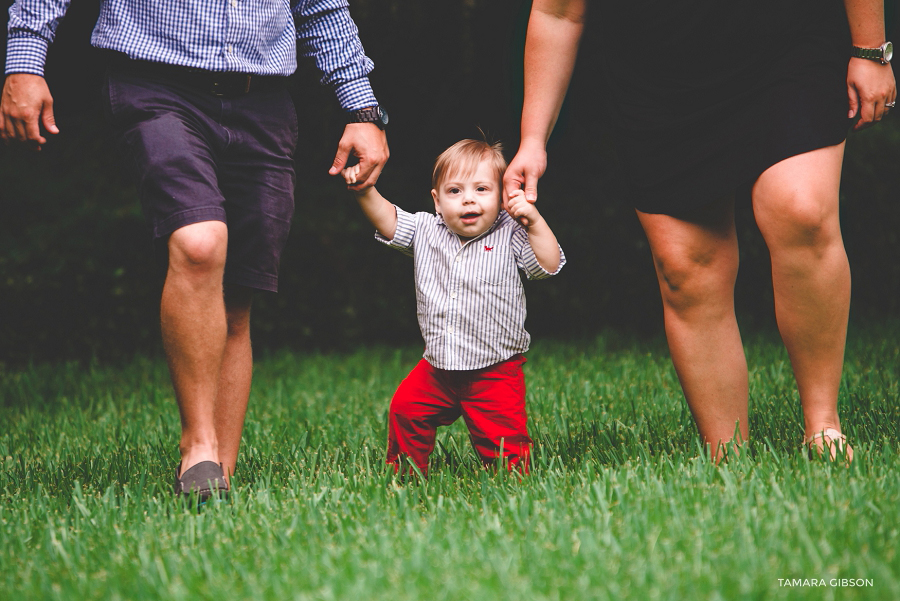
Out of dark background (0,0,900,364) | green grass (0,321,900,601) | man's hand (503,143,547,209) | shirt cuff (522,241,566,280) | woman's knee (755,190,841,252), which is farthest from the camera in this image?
dark background (0,0,900,364)

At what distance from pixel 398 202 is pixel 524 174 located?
4302 millimetres

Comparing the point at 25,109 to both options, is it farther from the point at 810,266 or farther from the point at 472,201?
the point at 810,266

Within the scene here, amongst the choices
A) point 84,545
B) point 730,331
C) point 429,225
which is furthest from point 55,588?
point 730,331

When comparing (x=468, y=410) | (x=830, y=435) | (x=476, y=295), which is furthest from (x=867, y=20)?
(x=468, y=410)

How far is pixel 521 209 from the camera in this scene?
2652 millimetres

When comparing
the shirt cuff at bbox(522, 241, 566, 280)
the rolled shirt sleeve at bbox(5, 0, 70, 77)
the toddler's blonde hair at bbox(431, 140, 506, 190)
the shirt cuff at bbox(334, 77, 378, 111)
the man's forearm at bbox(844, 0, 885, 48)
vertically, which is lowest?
the shirt cuff at bbox(522, 241, 566, 280)

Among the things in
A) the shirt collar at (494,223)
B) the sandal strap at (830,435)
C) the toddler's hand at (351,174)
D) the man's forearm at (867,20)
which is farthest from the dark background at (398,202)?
the sandal strap at (830,435)

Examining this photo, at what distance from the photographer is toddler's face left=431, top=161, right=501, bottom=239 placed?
293 cm

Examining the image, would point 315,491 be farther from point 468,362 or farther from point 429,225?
point 429,225

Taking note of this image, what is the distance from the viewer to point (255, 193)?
2.79 meters

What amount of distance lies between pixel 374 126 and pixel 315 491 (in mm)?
1225

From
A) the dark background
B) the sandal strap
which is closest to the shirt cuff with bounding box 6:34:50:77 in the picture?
the sandal strap

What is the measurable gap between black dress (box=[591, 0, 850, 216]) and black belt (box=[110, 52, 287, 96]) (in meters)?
1.13

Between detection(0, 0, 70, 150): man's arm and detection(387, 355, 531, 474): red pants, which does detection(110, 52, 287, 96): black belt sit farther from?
detection(387, 355, 531, 474): red pants
